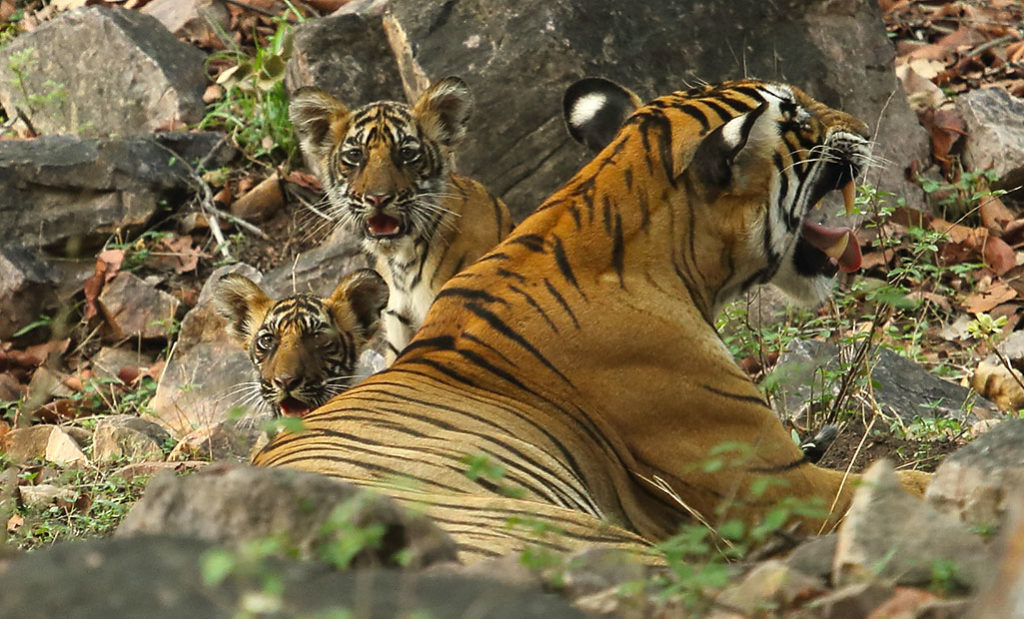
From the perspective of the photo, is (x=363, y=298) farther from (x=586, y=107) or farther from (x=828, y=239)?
(x=828, y=239)

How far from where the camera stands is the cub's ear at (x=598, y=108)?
4.88 m

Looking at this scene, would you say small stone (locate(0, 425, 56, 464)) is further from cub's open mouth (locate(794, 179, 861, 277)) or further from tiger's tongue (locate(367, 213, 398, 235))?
cub's open mouth (locate(794, 179, 861, 277))

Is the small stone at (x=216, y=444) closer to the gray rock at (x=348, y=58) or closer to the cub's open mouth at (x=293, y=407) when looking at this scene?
the cub's open mouth at (x=293, y=407)

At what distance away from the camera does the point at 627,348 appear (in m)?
4.14

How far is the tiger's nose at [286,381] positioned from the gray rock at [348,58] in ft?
8.51

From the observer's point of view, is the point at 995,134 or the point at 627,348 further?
the point at 995,134

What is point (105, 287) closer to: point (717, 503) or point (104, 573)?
point (717, 503)

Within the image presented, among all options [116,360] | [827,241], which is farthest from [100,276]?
[827,241]

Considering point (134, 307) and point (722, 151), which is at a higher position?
point (722, 151)


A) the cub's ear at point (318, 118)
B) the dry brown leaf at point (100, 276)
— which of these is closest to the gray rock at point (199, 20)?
the dry brown leaf at point (100, 276)

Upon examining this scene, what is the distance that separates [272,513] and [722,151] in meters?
2.37

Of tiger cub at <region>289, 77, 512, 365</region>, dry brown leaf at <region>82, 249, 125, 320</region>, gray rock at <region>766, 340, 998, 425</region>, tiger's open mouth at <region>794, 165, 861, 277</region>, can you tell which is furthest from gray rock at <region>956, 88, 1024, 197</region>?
dry brown leaf at <region>82, 249, 125, 320</region>

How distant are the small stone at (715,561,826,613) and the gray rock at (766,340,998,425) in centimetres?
347

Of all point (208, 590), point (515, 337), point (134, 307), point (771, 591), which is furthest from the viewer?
point (134, 307)
